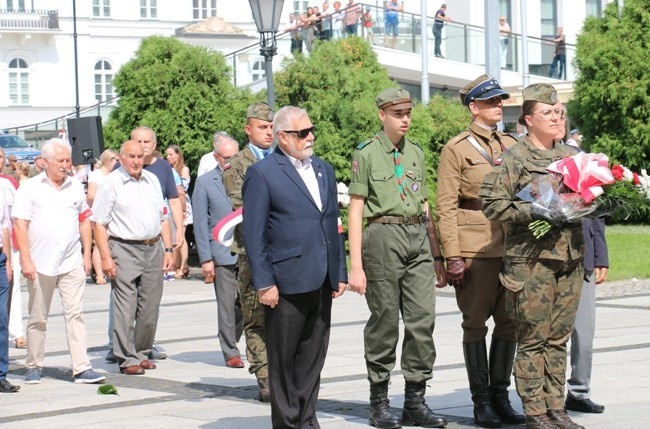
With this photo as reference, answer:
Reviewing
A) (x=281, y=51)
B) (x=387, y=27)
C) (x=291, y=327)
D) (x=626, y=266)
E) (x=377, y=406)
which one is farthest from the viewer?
(x=387, y=27)

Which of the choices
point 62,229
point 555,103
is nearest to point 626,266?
point 62,229

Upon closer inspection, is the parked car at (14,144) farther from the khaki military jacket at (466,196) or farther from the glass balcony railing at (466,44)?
the khaki military jacket at (466,196)

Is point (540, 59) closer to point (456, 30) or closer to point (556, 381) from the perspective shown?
point (456, 30)

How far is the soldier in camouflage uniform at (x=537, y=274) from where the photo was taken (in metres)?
8.13

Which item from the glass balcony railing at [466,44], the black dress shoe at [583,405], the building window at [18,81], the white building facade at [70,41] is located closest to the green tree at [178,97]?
the glass balcony railing at [466,44]

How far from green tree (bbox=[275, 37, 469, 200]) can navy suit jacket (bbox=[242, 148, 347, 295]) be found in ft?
47.1

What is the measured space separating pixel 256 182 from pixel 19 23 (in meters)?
67.5

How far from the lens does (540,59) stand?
118 ft

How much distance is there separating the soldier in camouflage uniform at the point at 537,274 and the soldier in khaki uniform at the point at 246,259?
2044 millimetres

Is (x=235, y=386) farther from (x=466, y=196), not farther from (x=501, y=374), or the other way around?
(x=466, y=196)

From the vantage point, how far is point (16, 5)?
7444cm

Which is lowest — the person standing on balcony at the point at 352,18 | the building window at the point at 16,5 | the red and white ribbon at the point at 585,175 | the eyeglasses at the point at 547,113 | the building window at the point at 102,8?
the red and white ribbon at the point at 585,175

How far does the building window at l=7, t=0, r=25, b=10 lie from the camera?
7406 centimetres

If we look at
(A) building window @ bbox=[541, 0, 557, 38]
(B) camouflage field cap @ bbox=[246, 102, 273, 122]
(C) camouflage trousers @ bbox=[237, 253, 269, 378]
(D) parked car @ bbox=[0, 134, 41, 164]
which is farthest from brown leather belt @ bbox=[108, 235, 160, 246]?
(A) building window @ bbox=[541, 0, 557, 38]
